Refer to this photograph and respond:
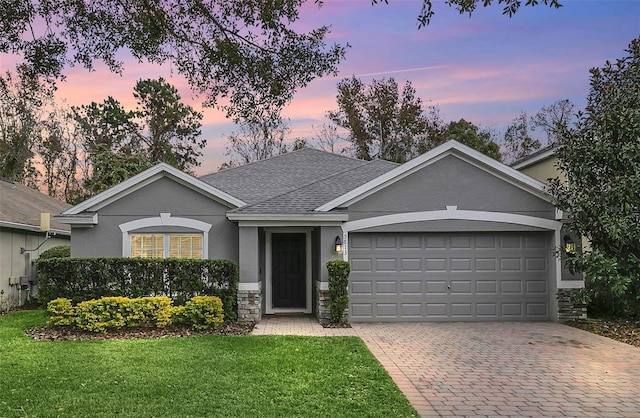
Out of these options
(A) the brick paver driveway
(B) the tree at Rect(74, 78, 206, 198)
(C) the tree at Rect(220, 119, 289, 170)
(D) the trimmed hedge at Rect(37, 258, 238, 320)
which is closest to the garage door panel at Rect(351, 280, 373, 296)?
(A) the brick paver driveway

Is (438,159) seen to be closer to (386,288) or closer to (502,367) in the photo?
(386,288)

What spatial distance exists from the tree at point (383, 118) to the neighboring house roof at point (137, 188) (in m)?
23.0

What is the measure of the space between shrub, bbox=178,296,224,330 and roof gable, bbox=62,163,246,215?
9.72 ft

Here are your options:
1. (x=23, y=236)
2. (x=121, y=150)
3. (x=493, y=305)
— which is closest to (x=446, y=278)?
(x=493, y=305)

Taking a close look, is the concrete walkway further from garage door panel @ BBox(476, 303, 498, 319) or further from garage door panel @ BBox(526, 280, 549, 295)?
garage door panel @ BBox(526, 280, 549, 295)

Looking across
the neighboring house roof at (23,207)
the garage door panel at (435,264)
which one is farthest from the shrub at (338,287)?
the neighboring house roof at (23,207)

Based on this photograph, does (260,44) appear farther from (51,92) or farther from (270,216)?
(270,216)

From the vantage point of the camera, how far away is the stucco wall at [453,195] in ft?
40.4

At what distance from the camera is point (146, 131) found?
3331 cm

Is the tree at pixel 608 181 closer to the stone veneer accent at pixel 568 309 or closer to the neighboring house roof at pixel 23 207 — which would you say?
the stone veneer accent at pixel 568 309

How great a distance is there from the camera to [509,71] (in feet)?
44.7

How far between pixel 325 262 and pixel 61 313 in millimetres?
5825

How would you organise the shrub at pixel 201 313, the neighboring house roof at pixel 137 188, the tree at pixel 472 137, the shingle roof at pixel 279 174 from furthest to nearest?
1. the tree at pixel 472 137
2. the shingle roof at pixel 279 174
3. the neighboring house roof at pixel 137 188
4. the shrub at pixel 201 313

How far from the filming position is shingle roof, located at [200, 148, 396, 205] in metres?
15.4
